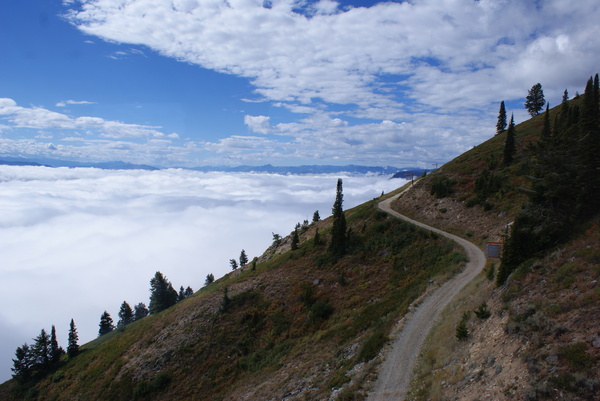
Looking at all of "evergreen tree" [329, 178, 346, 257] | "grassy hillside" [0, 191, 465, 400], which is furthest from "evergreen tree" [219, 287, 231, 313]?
"evergreen tree" [329, 178, 346, 257]

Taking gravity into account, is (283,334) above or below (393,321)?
below

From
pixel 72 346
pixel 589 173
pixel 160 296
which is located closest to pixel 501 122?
pixel 589 173

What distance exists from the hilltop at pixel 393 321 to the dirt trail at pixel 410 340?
0.71 meters

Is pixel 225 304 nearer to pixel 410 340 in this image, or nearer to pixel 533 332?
pixel 410 340

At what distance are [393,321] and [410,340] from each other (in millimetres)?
3362

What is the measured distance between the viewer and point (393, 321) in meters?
24.4

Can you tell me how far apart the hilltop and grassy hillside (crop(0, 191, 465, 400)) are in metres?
0.18

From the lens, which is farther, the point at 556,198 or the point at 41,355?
the point at 41,355

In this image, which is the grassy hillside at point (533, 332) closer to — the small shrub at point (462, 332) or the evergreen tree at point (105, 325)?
the small shrub at point (462, 332)

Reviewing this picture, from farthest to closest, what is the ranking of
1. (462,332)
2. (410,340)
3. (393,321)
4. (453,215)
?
(453,215) < (393,321) < (410,340) < (462,332)

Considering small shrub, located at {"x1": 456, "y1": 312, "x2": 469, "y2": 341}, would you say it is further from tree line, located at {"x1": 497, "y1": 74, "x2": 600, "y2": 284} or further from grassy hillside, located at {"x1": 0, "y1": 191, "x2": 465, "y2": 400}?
grassy hillside, located at {"x1": 0, "y1": 191, "x2": 465, "y2": 400}

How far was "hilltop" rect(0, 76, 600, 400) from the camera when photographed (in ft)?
43.7

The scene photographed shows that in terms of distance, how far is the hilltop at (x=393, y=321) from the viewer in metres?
13.3

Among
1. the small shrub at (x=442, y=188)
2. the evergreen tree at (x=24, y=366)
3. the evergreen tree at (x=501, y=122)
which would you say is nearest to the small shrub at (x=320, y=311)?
the small shrub at (x=442, y=188)
